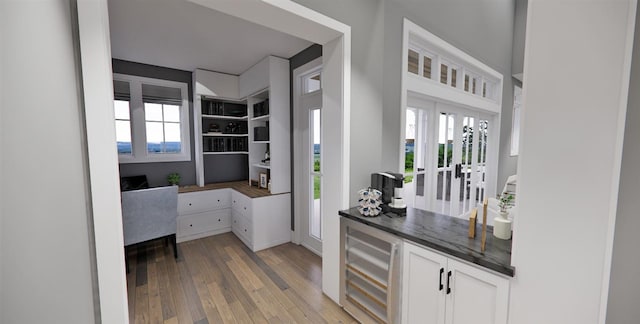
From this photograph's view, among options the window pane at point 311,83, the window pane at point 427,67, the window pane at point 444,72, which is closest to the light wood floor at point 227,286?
the window pane at point 311,83

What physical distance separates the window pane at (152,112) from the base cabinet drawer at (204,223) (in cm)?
160

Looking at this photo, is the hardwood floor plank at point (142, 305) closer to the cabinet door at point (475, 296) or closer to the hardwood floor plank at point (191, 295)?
the hardwood floor plank at point (191, 295)

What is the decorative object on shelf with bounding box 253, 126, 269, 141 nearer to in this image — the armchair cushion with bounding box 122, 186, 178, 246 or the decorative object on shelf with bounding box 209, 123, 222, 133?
the decorative object on shelf with bounding box 209, 123, 222, 133

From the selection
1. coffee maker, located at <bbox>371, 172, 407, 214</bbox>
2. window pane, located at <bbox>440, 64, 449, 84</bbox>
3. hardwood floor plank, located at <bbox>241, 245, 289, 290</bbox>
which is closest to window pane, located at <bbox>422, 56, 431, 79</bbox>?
window pane, located at <bbox>440, 64, 449, 84</bbox>

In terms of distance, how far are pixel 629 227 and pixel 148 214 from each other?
3612 mm

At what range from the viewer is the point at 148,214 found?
8.75 ft

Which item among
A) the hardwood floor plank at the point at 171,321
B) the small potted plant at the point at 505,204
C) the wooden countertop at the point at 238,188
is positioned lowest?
the hardwood floor plank at the point at 171,321

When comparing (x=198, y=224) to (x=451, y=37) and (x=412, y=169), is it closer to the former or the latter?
(x=412, y=169)

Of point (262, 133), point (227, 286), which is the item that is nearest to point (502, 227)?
point (227, 286)

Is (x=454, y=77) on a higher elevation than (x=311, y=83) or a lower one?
higher

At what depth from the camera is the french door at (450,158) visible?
122 inches

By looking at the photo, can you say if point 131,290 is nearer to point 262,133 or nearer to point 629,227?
point 262,133

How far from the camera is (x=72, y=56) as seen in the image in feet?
3.23

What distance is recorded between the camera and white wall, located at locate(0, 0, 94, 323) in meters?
0.61
